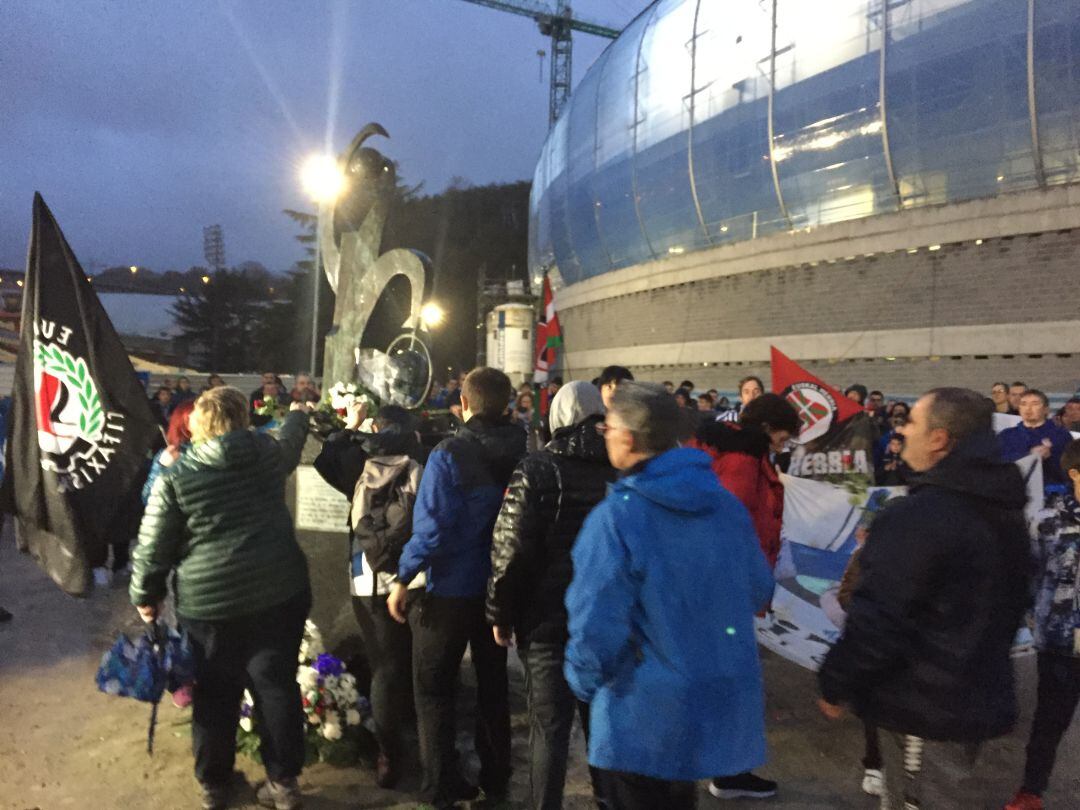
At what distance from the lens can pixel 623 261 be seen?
21.9m

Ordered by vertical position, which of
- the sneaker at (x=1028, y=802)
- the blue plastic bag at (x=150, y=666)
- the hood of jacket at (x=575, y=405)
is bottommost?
the sneaker at (x=1028, y=802)

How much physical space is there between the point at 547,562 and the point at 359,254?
3.56 metres

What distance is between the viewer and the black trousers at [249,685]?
11.1 feet

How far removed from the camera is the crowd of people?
2.20 meters

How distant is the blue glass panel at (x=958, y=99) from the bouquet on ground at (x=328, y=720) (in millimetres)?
14058

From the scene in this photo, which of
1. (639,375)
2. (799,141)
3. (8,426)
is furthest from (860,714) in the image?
(639,375)

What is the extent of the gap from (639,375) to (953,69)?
402 inches

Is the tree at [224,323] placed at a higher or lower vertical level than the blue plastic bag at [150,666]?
higher

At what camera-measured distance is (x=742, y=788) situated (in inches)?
154

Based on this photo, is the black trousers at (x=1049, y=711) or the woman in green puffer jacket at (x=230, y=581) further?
the black trousers at (x=1049, y=711)

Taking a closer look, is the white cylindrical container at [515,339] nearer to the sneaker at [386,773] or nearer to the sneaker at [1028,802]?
the sneaker at [386,773]

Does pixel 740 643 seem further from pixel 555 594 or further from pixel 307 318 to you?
pixel 307 318

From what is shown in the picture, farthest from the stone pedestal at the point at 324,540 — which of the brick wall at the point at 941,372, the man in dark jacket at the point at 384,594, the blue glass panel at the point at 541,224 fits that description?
the blue glass panel at the point at 541,224

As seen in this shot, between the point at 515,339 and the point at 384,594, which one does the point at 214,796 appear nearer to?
the point at 384,594
